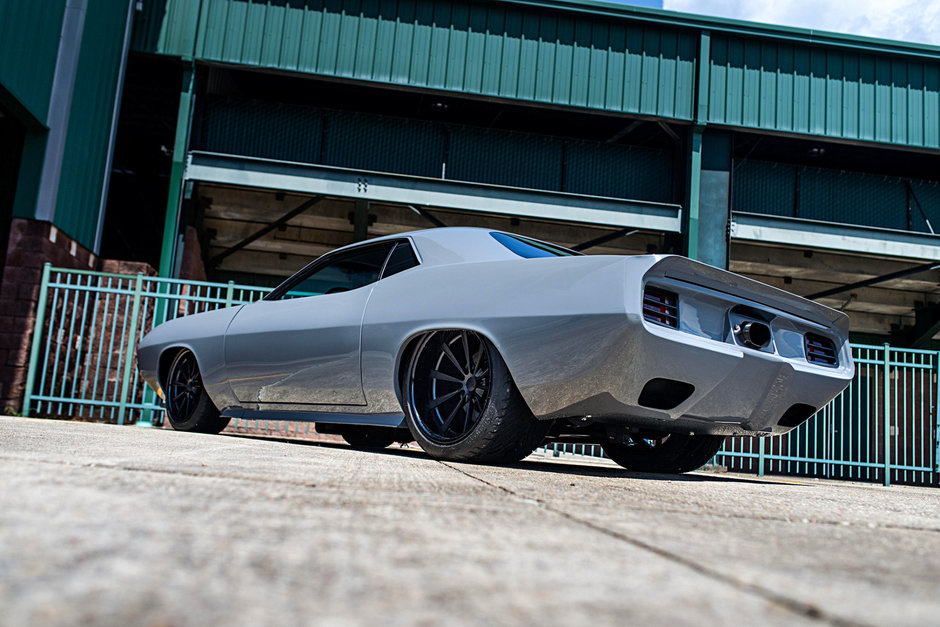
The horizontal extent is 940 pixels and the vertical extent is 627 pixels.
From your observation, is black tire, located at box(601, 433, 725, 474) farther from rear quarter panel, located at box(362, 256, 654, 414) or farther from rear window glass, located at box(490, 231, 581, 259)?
rear quarter panel, located at box(362, 256, 654, 414)

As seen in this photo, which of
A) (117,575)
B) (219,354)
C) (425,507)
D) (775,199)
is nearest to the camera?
(117,575)

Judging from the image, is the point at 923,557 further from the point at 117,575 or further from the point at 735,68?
the point at 735,68

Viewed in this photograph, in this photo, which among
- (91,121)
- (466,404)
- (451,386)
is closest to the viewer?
(466,404)

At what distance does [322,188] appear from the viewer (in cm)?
1133

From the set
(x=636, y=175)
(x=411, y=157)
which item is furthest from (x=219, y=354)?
(x=636, y=175)

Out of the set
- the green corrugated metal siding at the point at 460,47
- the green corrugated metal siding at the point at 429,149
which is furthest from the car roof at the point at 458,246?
the green corrugated metal siding at the point at 429,149

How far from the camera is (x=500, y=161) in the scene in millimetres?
12742

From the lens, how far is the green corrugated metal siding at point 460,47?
37.8ft

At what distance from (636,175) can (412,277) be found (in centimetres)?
996

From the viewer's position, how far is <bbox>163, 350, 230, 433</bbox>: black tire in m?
5.30

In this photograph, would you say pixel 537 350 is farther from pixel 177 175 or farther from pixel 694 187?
pixel 694 187

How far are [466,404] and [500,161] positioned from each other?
977cm

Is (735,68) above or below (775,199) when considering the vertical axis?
above

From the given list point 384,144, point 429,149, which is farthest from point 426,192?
point 384,144
